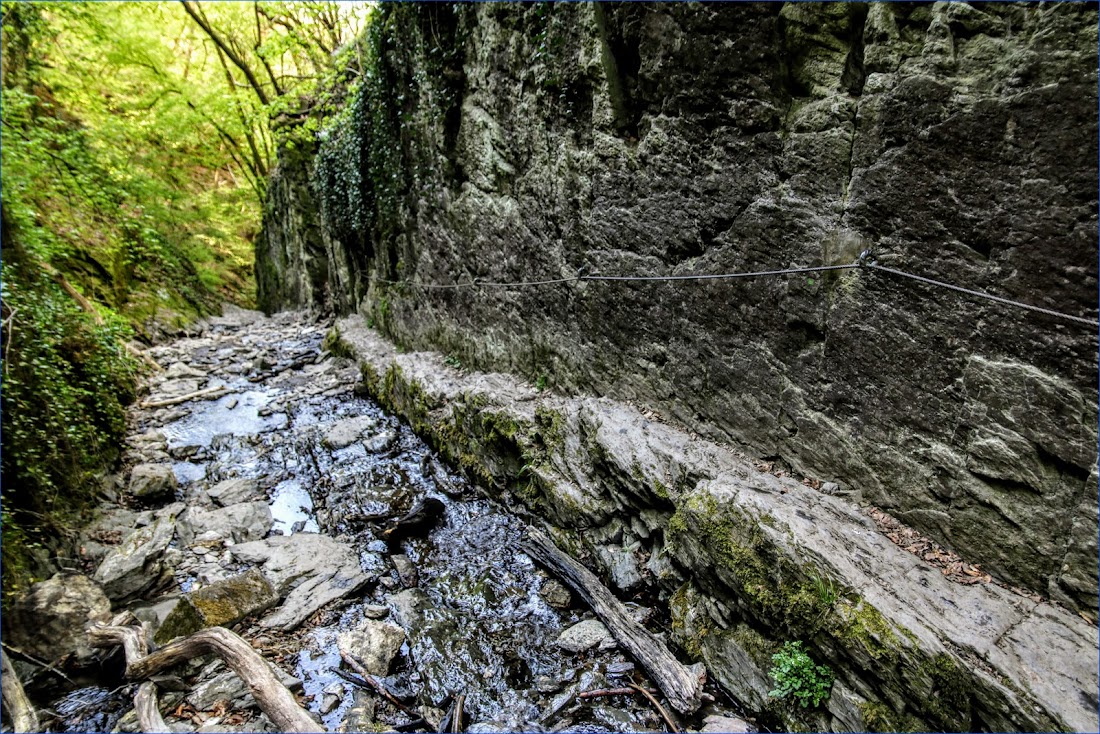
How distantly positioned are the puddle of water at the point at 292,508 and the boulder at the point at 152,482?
1.31m

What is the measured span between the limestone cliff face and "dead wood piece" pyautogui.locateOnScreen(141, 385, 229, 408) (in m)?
8.15

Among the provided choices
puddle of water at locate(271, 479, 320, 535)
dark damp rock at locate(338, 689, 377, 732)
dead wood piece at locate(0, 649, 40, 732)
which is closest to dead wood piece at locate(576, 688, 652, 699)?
dark damp rock at locate(338, 689, 377, 732)

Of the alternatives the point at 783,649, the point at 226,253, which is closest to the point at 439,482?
the point at 783,649

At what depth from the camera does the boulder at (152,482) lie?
256 inches

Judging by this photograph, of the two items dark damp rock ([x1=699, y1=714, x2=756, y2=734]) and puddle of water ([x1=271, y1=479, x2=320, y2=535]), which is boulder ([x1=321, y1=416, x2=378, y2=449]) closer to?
puddle of water ([x1=271, y1=479, x2=320, y2=535])

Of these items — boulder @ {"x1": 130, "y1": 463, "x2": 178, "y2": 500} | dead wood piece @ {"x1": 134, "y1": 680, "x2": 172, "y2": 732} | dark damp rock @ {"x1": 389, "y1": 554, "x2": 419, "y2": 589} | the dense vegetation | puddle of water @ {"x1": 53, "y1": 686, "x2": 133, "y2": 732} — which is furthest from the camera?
boulder @ {"x1": 130, "y1": 463, "x2": 178, "y2": 500}

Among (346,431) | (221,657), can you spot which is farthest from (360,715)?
(346,431)

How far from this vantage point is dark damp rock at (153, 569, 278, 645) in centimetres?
404

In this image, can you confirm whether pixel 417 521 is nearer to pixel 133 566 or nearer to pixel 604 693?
pixel 133 566

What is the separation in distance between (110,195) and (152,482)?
6.94 metres

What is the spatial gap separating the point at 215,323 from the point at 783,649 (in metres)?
23.2

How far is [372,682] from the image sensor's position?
3908 mm

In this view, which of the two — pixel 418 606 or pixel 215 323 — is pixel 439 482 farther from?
pixel 215 323

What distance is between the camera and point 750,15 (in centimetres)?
387
